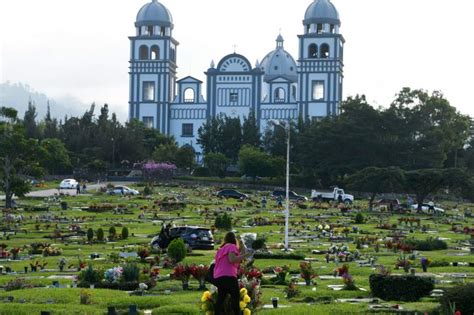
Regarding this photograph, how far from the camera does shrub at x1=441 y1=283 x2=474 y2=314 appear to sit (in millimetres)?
21344

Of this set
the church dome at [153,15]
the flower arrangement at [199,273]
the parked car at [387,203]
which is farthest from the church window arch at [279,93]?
the flower arrangement at [199,273]

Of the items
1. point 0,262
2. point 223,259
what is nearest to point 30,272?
point 0,262

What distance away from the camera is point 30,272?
108 feet

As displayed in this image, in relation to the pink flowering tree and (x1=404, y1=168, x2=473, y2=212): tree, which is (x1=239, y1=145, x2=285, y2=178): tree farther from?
(x1=404, y1=168, x2=473, y2=212): tree

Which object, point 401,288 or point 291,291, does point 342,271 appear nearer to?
point 291,291

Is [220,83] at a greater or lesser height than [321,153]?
greater

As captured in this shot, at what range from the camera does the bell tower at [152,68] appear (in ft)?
517

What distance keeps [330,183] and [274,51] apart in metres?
60.1

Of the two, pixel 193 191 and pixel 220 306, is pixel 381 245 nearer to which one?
pixel 220 306

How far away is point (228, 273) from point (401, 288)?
25.1 feet

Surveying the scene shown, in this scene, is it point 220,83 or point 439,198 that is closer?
point 439,198

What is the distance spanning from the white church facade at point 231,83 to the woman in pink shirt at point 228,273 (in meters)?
130

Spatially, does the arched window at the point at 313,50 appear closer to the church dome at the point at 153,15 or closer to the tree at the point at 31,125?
the church dome at the point at 153,15

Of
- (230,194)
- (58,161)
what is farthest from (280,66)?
(230,194)
